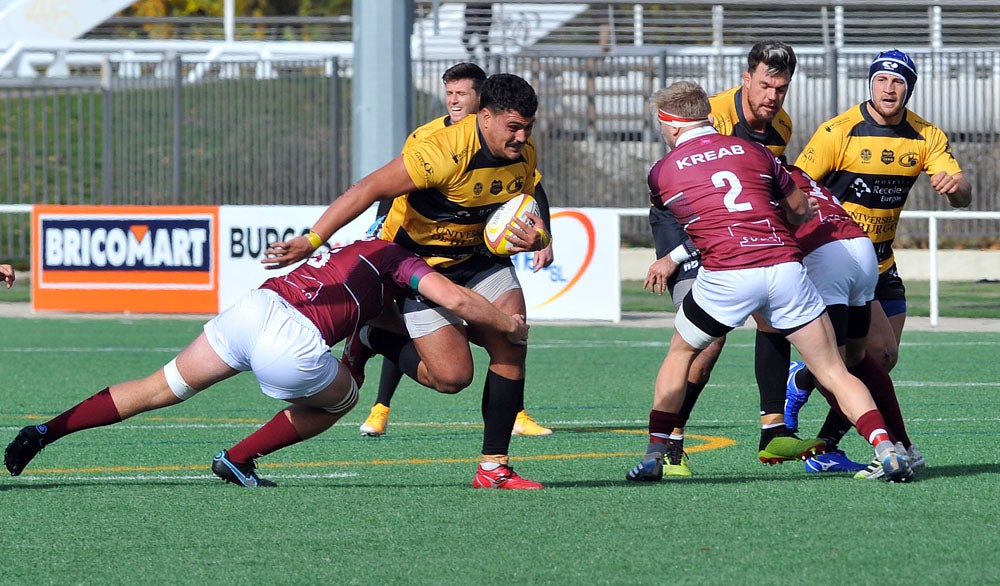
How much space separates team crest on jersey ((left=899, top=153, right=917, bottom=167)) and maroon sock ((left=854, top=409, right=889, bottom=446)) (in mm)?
1610

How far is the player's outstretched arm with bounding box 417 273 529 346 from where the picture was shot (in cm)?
661

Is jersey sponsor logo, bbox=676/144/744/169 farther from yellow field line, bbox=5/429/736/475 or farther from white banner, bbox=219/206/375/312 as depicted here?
white banner, bbox=219/206/375/312

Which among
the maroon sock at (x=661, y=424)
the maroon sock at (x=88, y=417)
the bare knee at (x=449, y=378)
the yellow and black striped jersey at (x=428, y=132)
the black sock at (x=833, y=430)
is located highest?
the yellow and black striped jersey at (x=428, y=132)

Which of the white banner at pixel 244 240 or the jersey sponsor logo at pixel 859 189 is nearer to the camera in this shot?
the jersey sponsor logo at pixel 859 189

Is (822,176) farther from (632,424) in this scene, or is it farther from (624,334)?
(624,334)

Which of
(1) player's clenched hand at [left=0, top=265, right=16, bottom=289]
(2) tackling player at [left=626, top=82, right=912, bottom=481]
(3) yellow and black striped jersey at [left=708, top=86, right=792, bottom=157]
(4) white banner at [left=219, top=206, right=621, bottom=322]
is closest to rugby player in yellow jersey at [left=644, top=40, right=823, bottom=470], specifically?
(3) yellow and black striped jersey at [left=708, top=86, right=792, bottom=157]

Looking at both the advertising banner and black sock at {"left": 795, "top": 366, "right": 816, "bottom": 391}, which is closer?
black sock at {"left": 795, "top": 366, "right": 816, "bottom": 391}

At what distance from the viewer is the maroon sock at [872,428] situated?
21.3 ft

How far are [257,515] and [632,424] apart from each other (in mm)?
3721

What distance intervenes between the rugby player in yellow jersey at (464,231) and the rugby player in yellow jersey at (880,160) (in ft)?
4.96

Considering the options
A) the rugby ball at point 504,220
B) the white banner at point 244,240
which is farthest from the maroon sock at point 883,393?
the white banner at point 244,240

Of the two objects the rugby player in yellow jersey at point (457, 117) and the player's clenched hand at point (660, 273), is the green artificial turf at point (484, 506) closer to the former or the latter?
the rugby player in yellow jersey at point (457, 117)

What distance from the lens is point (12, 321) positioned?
54.1ft

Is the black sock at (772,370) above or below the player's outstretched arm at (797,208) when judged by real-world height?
below
